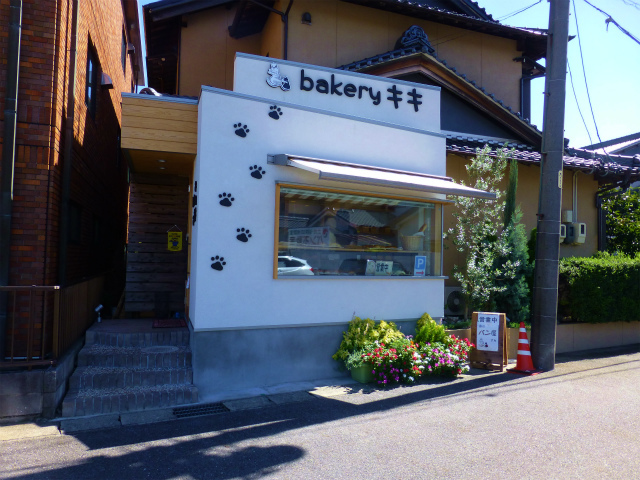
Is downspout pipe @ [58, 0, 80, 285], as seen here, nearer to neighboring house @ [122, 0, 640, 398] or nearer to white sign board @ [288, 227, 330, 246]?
neighboring house @ [122, 0, 640, 398]

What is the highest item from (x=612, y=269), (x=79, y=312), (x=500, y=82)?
(x=500, y=82)

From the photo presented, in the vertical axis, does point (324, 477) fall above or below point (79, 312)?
below

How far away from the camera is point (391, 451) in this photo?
4.91m

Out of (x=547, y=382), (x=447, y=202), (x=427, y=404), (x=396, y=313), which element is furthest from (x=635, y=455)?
(x=447, y=202)

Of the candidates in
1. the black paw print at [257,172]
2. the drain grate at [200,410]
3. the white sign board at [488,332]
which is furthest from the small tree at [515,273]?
the drain grate at [200,410]

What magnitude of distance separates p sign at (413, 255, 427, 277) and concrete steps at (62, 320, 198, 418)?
397 cm

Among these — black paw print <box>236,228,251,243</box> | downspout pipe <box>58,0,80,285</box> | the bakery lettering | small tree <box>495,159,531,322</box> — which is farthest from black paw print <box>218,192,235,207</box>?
small tree <box>495,159,531,322</box>

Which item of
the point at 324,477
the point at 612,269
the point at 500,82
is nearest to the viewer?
the point at 324,477

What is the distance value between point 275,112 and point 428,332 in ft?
14.0

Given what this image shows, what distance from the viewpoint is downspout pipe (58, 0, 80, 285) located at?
6629 millimetres

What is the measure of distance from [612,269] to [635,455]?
21.8 ft

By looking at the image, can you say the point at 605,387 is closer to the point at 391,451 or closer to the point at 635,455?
the point at 635,455

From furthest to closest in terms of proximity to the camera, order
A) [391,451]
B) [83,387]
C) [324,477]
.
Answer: [83,387], [391,451], [324,477]

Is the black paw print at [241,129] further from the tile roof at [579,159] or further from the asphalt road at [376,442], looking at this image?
the tile roof at [579,159]
